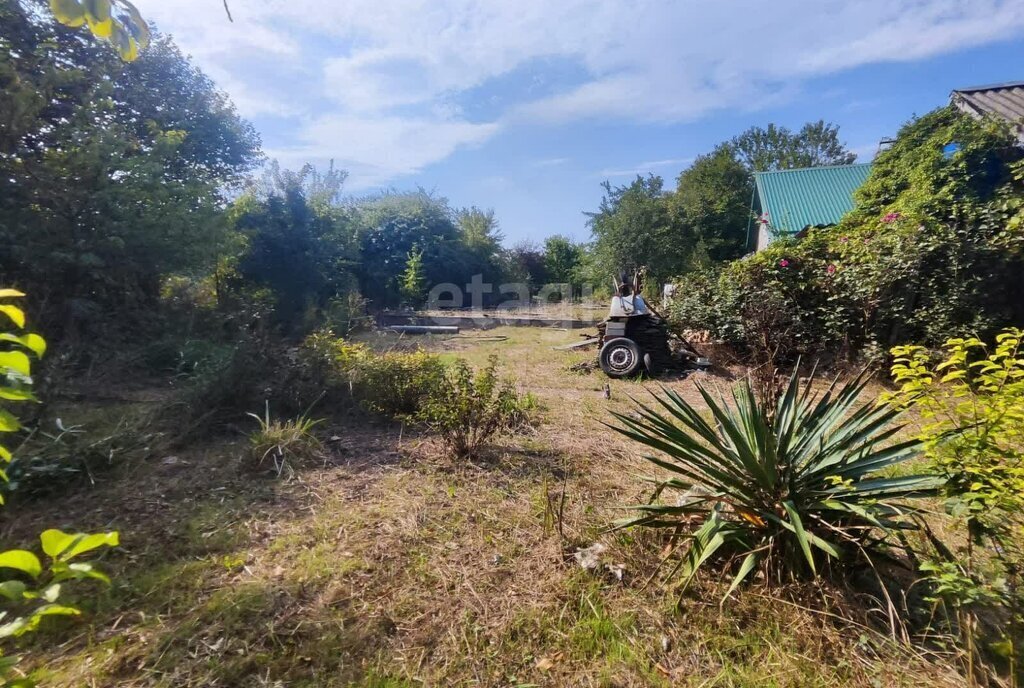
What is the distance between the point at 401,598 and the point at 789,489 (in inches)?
71.9

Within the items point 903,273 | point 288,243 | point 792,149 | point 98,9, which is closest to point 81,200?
point 288,243

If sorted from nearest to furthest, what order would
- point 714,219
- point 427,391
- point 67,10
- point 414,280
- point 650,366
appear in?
1. point 67,10
2. point 427,391
3. point 650,366
4. point 414,280
5. point 714,219

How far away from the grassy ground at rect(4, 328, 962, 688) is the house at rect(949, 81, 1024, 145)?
456 inches

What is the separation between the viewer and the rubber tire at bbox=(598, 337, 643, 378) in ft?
21.7

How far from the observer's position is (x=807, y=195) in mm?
14398

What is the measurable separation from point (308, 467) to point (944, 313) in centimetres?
699

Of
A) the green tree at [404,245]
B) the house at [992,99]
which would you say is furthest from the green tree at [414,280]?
the house at [992,99]

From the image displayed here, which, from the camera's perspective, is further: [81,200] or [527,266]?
[527,266]

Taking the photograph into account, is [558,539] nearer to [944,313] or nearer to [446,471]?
[446,471]

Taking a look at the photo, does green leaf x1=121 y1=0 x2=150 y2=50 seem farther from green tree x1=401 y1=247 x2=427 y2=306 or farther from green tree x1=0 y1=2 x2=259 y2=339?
green tree x1=401 y1=247 x2=427 y2=306

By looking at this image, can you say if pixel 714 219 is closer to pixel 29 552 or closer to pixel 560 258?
pixel 560 258

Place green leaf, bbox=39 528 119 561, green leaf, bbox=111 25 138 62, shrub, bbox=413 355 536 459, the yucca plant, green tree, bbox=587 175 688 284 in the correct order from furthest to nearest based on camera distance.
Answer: green tree, bbox=587 175 688 284 < shrub, bbox=413 355 536 459 < the yucca plant < green leaf, bbox=111 25 138 62 < green leaf, bbox=39 528 119 561

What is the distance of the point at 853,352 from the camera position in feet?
19.9

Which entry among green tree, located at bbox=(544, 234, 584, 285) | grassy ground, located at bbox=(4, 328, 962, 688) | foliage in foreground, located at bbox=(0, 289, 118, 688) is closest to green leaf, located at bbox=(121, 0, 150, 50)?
foliage in foreground, located at bbox=(0, 289, 118, 688)
